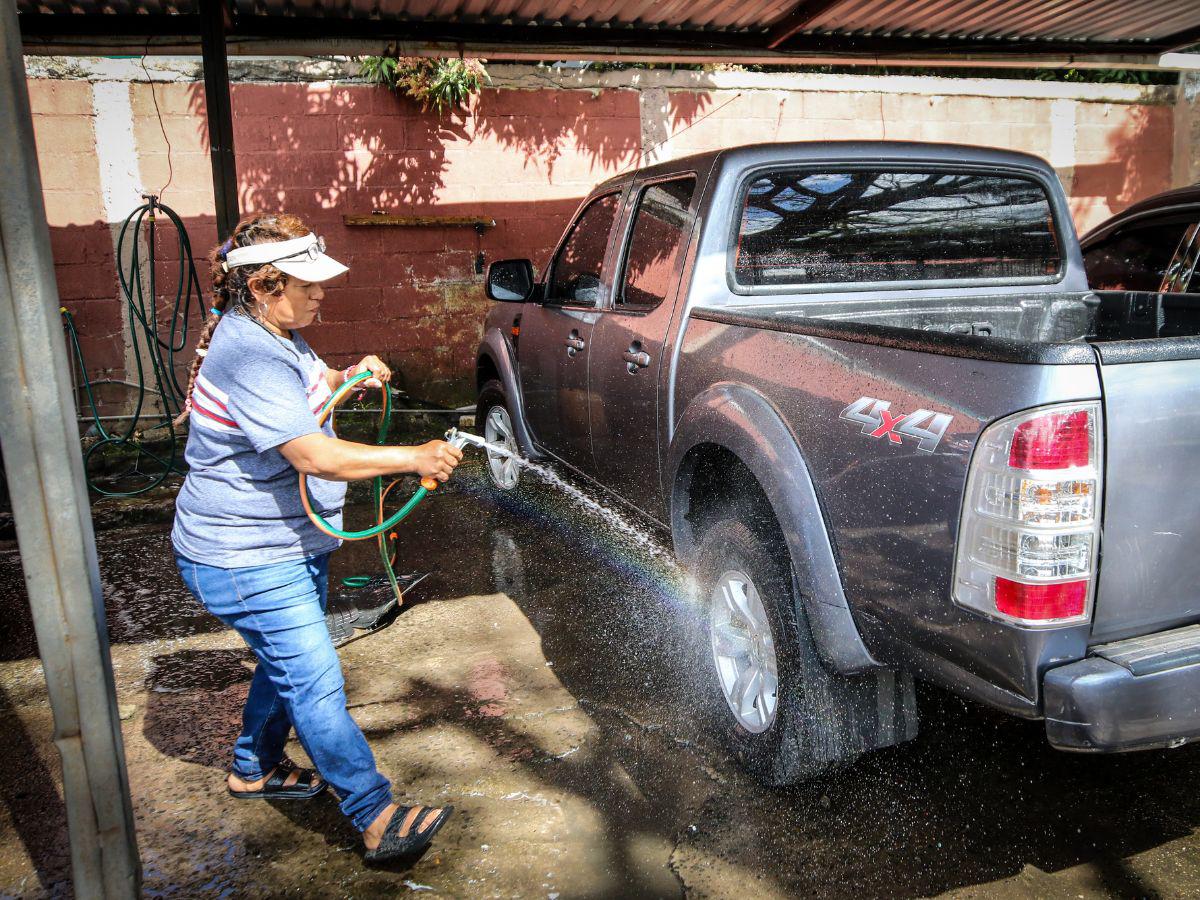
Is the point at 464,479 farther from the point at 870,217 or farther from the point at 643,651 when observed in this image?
the point at 870,217

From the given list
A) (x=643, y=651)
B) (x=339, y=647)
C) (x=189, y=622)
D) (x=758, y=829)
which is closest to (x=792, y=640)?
(x=758, y=829)

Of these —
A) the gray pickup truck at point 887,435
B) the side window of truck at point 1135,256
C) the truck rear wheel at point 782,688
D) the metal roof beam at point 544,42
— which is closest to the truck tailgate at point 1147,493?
the gray pickup truck at point 887,435

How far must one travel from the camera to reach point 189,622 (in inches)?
172

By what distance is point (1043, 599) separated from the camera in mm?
1921

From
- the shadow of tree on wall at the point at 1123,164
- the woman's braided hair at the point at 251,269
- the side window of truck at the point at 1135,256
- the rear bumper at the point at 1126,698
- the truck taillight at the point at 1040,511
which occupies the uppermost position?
the shadow of tree on wall at the point at 1123,164

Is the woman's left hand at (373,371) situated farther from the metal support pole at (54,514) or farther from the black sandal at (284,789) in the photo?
the black sandal at (284,789)

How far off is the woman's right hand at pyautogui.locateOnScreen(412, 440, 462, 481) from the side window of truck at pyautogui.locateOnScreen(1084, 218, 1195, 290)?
4.18 metres

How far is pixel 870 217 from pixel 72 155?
6774 mm

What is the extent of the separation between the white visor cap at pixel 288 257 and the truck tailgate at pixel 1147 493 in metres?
1.89

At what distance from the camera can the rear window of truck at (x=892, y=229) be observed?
339cm

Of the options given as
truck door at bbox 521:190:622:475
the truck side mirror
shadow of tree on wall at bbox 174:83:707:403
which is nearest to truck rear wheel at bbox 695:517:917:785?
truck door at bbox 521:190:622:475

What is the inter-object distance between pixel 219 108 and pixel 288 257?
3.68 metres

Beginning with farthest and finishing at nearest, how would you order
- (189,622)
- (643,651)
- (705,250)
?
1. (189,622)
2. (643,651)
3. (705,250)

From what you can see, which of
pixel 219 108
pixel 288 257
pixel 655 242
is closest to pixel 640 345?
pixel 655 242
